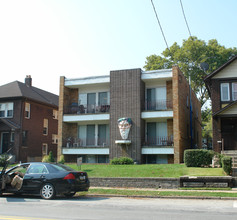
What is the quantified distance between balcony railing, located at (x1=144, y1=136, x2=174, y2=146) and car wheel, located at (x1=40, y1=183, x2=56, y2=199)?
44.3ft

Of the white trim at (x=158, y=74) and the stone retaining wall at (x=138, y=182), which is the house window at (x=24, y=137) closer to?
the white trim at (x=158, y=74)

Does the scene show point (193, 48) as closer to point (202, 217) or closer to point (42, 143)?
point (42, 143)

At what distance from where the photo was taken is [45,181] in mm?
12461

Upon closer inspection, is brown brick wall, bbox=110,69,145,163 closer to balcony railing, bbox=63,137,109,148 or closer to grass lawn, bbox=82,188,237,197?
balcony railing, bbox=63,137,109,148

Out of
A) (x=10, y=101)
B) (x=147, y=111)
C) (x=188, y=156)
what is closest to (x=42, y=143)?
(x=10, y=101)

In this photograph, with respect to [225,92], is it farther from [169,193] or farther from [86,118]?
[169,193]

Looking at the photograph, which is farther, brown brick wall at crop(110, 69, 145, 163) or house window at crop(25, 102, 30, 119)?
house window at crop(25, 102, 30, 119)

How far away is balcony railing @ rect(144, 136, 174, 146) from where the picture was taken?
80.0ft

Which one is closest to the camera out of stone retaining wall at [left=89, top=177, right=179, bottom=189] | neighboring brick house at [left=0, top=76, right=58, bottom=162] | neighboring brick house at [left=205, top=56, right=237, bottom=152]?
stone retaining wall at [left=89, top=177, right=179, bottom=189]

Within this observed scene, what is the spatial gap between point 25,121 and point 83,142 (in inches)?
288

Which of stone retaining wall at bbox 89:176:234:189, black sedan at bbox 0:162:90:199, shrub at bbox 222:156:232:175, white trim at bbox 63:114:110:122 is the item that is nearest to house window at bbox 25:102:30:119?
white trim at bbox 63:114:110:122

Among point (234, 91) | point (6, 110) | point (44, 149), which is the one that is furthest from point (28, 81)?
point (234, 91)

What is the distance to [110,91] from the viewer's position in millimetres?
26062

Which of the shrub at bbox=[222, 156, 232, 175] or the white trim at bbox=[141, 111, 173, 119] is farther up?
the white trim at bbox=[141, 111, 173, 119]
